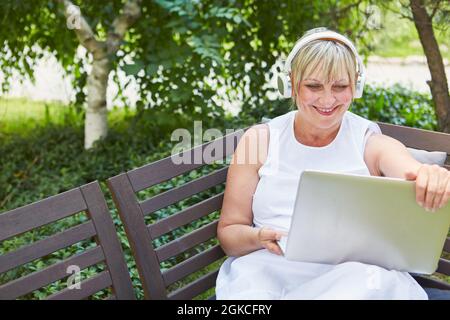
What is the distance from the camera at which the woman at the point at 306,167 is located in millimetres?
2264

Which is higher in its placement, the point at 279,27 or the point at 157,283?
the point at 279,27

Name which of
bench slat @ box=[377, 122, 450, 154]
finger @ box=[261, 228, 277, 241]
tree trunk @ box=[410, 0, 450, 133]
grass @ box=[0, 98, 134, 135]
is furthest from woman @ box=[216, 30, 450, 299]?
grass @ box=[0, 98, 134, 135]

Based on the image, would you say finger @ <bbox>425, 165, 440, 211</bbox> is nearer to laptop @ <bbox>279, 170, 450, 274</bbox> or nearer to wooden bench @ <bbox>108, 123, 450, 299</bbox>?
laptop @ <bbox>279, 170, 450, 274</bbox>

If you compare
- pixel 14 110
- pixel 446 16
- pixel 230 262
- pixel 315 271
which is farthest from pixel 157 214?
pixel 14 110

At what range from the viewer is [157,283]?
246 cm

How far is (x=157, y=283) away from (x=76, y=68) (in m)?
3.53

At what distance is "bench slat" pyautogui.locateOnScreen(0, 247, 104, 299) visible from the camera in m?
2.10

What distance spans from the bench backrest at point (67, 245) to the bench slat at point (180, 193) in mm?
198

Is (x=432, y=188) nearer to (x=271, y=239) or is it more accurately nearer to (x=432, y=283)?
(x=271, y=239)

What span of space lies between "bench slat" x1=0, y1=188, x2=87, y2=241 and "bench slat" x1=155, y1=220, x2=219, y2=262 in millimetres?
372

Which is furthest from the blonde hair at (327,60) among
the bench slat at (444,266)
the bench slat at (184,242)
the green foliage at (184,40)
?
the green foliage at (184,40)

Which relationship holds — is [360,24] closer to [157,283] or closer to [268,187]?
[268,187]

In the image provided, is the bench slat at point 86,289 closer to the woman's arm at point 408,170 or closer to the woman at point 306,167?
the woman at point 306,167

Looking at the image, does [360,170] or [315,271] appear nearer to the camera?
[315,271]
